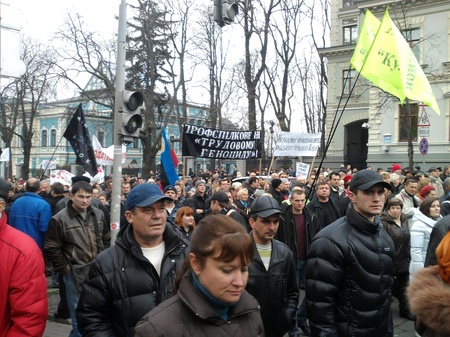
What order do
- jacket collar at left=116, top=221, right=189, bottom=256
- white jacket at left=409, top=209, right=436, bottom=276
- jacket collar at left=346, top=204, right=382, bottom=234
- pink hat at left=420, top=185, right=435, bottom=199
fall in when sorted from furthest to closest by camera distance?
pink hat at left=420, top=185, right=435, bottom=199, white jacket at left=409, top=209, right=436, bottom=276, jacket collar at left=346, top=204, right=382, bottom=234, jacket collar at left=116, top=221, right=189, bottom=256

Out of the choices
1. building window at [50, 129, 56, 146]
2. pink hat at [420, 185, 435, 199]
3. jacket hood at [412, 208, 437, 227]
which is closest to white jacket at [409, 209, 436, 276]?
jacket hood at [412, 208, 437, 227]

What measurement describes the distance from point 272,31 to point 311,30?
657cm

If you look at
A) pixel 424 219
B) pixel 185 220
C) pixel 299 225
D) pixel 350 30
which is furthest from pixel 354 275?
pixel 350 30

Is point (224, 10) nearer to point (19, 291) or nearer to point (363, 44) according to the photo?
point (363, 44)

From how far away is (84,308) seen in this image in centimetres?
324

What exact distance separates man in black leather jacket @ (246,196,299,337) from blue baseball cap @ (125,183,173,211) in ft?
3.59

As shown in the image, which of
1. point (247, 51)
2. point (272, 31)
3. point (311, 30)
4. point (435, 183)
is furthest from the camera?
point (311, 30)

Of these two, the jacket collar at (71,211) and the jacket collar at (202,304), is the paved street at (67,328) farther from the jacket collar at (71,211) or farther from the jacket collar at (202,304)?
the jacket collar at (202,304)

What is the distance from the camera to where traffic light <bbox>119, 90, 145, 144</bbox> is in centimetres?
799

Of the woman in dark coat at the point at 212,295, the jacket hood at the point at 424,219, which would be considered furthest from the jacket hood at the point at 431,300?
the jacket hood at the point at 424,219

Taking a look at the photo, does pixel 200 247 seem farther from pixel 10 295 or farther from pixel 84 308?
pixel 10 295

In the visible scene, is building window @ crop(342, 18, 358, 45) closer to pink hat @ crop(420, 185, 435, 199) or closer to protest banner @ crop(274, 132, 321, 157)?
protest banner @ crop(274, 132, 321, 157)

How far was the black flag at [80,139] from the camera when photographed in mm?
11117

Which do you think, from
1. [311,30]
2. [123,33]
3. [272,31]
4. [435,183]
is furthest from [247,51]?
[123,33]
